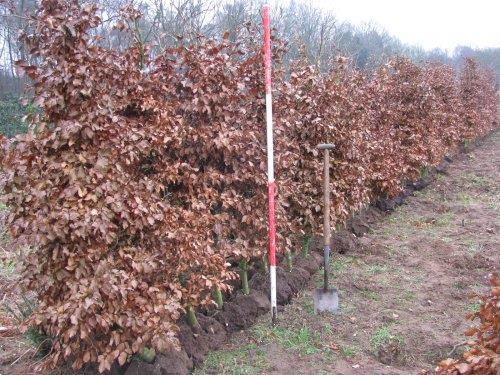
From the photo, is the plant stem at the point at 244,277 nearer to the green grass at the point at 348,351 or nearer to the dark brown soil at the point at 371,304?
the dark brown soil at the point at 371,304

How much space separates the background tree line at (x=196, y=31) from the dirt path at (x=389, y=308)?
94.8 inches

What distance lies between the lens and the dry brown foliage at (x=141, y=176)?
2805 mm

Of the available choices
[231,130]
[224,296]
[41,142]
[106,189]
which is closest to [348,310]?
[224,296]

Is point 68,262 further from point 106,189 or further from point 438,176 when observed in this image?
point 438,176

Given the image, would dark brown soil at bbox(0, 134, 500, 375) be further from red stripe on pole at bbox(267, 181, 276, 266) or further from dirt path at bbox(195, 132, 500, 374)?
red stripe on pole at bbox(267, 181, 276, 266)

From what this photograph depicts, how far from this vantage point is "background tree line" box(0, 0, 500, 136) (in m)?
4.36

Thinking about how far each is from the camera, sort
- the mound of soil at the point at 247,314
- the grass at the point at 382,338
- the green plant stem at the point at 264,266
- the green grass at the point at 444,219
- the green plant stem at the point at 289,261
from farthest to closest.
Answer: the green grass at the point at 444,219 < the green plant stem at the point at 289,261 < the green plant stem at the point at 264,266 < the grass at the point at 382,338 < the mound of soil at the point at 247,314

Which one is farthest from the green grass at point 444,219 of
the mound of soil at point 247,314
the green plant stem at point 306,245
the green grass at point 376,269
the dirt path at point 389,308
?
the green plant stem at point 306,245

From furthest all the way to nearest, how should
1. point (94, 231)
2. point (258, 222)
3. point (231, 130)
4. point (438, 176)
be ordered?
1. point (438, 176)
2. point (258, 222)
3. point (231, 130)
4. point (94, 231)

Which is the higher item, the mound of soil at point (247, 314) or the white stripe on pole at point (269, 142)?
the white stripe on pole at point (269, 142)

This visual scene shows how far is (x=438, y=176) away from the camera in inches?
457

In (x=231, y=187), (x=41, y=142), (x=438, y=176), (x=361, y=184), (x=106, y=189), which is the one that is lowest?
(x=438, y=176)

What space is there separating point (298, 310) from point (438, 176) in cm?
819

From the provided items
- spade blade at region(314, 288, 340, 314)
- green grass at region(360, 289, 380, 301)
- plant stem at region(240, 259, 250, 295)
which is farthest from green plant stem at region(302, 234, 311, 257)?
plant stem at region(240, 259, 250, 295)
